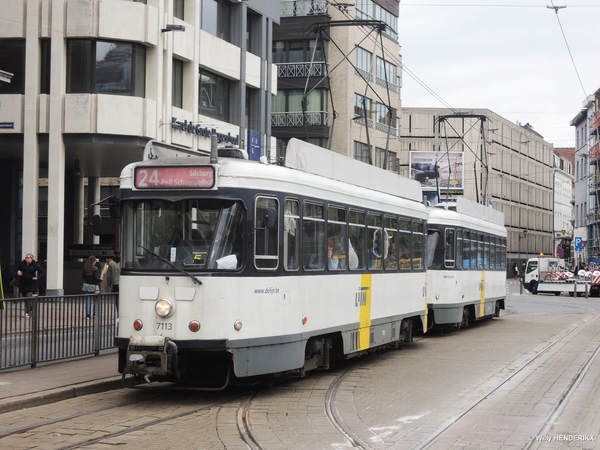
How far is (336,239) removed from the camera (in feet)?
44.2

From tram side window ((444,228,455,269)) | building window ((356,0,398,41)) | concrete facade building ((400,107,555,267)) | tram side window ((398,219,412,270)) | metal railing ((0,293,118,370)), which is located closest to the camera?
metal railing ((0,293,118,370))

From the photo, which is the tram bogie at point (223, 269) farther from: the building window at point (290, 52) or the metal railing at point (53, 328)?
the building window at point (290, 52)

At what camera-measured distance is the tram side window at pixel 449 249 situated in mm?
21844

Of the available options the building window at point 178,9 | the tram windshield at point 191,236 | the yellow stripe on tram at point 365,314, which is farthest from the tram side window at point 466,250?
the building window at point 178,9

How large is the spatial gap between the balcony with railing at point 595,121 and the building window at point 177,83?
2062 inches

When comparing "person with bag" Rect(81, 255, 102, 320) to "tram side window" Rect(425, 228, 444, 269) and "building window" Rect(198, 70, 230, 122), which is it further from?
"building window" Rect(198, 70, 230, 122)

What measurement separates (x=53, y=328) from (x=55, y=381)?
180 cm

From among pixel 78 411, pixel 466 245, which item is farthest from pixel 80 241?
pixel 78 411

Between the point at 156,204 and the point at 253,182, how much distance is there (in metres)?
1.17

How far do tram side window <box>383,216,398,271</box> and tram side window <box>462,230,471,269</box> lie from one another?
6.97m

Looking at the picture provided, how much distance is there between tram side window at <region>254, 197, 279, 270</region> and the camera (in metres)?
11.1

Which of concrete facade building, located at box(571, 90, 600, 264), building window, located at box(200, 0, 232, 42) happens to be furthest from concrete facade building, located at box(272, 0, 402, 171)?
concrete facade building, located at box(571, 90, 600, 264)

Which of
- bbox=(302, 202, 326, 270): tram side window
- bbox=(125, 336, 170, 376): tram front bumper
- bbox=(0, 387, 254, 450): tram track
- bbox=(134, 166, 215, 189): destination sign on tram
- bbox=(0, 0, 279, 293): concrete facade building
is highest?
bbox=(0, 0, 279, 293): concrete facade building

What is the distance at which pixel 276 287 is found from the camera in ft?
37.6
